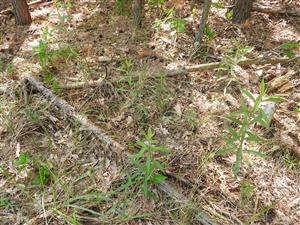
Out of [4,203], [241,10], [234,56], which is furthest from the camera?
[241,10]

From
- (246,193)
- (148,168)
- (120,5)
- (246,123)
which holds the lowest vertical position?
(246,193)

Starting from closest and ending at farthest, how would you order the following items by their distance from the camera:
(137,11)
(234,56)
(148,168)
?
(148,168)
(234,56)
(137,11)

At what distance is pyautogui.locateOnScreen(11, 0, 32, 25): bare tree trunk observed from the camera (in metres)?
3.77

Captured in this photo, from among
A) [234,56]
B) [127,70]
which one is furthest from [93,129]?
[234,56]

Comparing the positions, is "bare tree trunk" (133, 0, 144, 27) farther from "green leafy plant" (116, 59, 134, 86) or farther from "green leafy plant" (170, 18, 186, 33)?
"green leafy plant" (116, 59, 134, 86)

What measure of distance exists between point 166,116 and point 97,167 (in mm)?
786

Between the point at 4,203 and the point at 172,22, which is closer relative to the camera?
the point at 4,203

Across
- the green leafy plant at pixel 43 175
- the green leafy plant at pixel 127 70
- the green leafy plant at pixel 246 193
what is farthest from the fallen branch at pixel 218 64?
the green leafy plant at pixel 43 175

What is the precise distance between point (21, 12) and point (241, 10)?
2.67 metres

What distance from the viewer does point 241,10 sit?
3863mm

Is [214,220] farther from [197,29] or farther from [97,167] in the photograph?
[197,29]

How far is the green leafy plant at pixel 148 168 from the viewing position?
221 centimetres

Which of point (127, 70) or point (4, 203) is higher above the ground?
point (127, 70)

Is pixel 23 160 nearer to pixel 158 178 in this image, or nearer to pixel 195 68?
pixel 158 178
